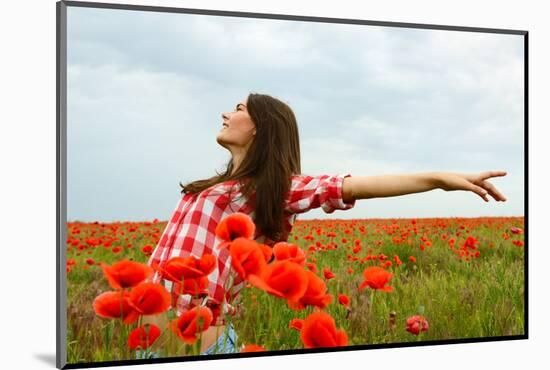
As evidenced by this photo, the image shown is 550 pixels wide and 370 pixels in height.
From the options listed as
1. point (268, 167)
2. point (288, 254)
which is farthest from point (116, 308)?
point (268, 167)

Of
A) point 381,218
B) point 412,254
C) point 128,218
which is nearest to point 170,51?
point 128,218

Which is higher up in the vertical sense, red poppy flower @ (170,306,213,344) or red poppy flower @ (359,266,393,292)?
red poppy flower @ (359,266,393,292)

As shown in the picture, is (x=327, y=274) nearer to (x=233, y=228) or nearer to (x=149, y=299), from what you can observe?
(x=233, y=228)

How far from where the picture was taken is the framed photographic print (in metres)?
3.31

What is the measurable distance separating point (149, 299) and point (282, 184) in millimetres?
851

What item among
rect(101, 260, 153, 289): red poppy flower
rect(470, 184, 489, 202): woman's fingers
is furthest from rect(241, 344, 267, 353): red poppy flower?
rect(470, 184, 489, 202): woman's fingers

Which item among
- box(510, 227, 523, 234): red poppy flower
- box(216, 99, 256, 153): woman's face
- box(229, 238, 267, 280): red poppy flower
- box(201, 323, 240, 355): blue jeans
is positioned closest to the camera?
box(229, 238, 267, 280): red poppy flower

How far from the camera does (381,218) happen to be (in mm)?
3777

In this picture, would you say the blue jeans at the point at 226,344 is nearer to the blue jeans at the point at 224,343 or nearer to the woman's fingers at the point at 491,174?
the blue jeans at the point at 224,343

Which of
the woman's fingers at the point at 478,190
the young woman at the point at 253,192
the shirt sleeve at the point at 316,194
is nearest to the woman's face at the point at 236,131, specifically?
the young woman at the point at 253,192

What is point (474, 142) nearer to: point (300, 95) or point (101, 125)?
point (300, 95)

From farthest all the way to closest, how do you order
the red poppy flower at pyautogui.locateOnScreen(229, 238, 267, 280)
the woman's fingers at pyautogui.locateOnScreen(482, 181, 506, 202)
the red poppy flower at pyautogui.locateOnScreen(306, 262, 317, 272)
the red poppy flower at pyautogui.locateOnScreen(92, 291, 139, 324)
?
the woman's fingers at pyautogui.locateOnScreen(482, 181, 506, 202), the red poppy flower at pyautogui.locateOnScreen(306, 262, 317, 272), the red poppy flower at pyautogui.locateOnScreen(92, 291, 139, 324), the red poppy flower at pyautogui.locateOnScreen(229, 238, 267, 280)

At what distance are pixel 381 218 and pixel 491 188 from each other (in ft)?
1.95

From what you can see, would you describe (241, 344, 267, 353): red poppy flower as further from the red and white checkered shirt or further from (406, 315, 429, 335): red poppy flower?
(406, 315, 429, 335): red poppy flower
